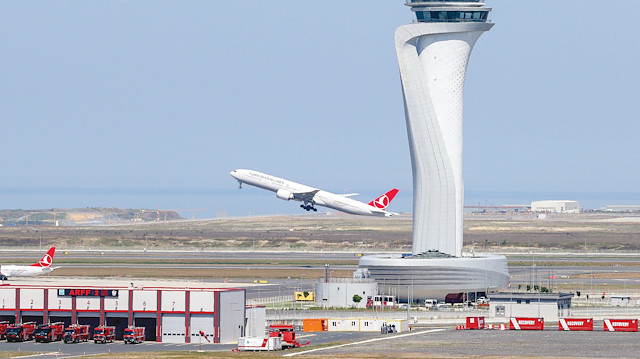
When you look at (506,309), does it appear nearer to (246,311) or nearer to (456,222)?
(456,222)

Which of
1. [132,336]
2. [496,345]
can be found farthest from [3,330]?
[496,345]

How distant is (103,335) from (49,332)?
454 centimetres

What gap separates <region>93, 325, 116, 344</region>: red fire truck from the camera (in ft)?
334

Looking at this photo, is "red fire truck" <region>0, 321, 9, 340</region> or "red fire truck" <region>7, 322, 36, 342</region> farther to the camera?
"red fire truck" <region>0, 321, 9, 340</region>

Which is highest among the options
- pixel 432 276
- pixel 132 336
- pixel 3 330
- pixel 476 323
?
pixel 432 276

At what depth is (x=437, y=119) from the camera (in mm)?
137500

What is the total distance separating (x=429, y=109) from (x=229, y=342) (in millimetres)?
42867

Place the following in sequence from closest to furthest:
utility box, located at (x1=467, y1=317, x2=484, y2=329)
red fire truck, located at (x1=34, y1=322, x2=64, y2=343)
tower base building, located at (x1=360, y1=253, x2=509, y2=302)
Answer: red fire truck, located at (x1=34, y1=322, x2=64, y2=343)
utility box, located at (x1=467, y1=317, x2=484, y2=329)
tower base building, located at (x1=360, y1=253, x2=509, y2=302)

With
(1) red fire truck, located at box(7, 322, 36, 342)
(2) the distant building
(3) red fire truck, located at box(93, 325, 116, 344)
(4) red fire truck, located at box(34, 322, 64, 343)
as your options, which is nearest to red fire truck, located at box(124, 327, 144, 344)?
(3) red fire truck, located at box(93, 325, 116, 344)

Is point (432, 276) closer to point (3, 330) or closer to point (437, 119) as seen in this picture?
point (437, 119)

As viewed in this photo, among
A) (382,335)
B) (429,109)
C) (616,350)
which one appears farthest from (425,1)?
(616,350)

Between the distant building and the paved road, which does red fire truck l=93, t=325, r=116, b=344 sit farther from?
the distant building

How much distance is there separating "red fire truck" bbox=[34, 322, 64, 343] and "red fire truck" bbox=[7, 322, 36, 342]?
79cm

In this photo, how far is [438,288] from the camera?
135750mm
